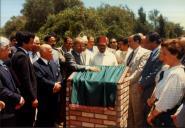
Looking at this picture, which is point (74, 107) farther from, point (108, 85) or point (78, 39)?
point (78, 39)

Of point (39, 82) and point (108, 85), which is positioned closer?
point (108, 85)

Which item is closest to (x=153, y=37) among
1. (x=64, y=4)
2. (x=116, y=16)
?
(x=64, y=4)

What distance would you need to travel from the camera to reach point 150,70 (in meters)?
6.15

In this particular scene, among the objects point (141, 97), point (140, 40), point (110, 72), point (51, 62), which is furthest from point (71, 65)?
point (140, 40)

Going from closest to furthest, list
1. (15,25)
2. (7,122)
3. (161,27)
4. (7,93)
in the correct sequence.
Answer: (7,93)
(7,122)
(15,25)
(161,27)

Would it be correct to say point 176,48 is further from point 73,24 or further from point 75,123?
point 73,24

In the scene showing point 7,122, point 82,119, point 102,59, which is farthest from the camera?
point 102,59

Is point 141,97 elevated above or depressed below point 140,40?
below

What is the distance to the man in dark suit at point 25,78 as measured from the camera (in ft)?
16.6

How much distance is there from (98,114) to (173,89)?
1.32 metres

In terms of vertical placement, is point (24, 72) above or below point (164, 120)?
above

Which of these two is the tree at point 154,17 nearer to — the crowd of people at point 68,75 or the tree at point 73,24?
the tree at point 73,24

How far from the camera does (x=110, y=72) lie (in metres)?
5.03

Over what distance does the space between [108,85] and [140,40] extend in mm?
2513
